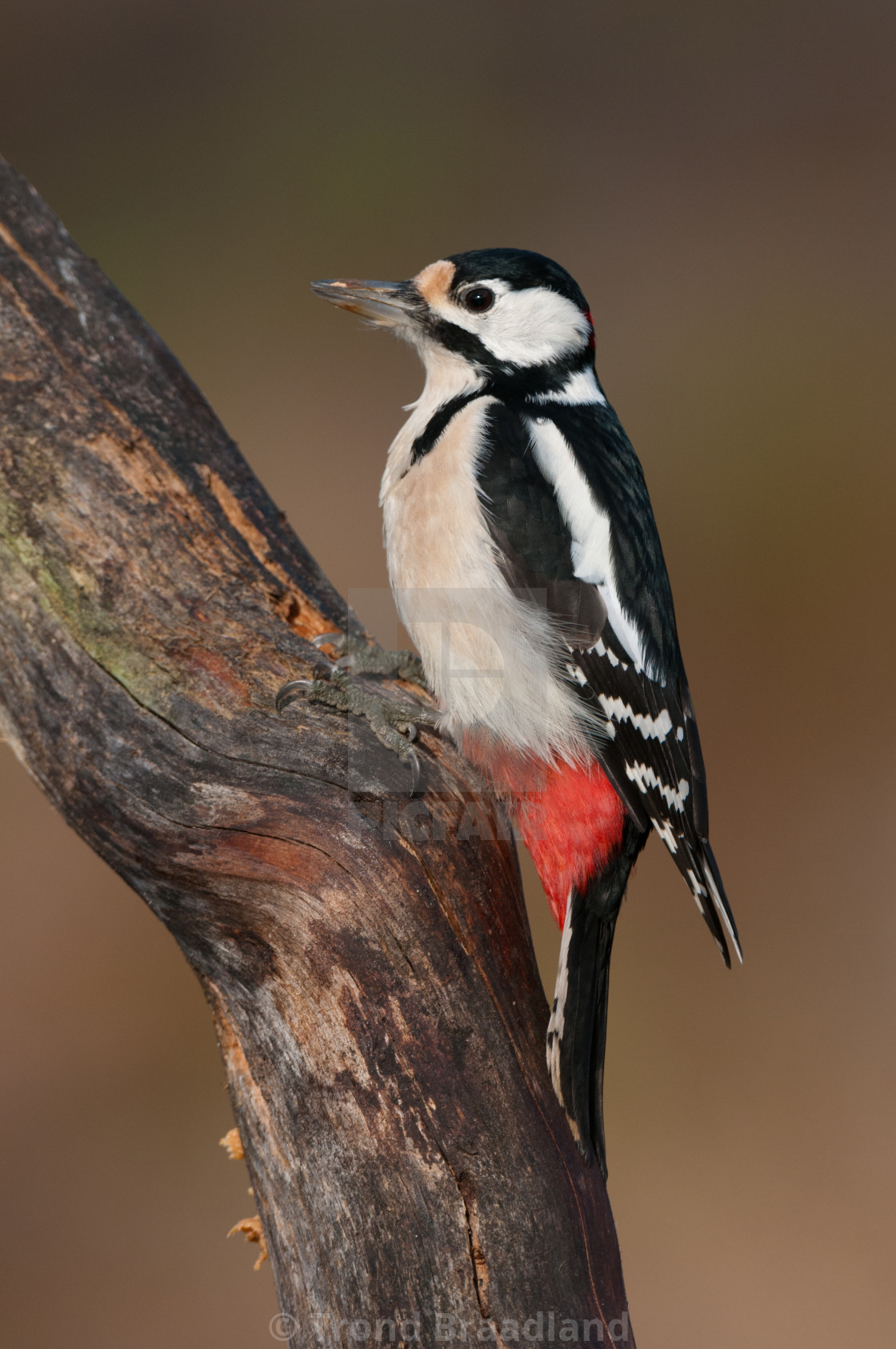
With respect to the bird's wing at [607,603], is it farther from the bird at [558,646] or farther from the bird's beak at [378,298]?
the bird's beak at [378,298]

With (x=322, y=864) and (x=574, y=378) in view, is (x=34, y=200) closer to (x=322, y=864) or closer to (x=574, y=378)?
(x=574, y=378)

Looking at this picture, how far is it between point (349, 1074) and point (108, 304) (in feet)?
4.22

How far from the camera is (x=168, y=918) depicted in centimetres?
146

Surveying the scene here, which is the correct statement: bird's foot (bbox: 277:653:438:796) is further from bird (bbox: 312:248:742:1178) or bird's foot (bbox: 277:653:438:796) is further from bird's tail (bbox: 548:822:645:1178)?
bird's tail (bbox: 548:822:645:1178)

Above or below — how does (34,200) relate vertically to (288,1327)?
above

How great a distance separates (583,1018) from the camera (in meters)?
1.42

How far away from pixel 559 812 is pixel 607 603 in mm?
331

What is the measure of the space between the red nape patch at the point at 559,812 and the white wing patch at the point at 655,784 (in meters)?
0.07

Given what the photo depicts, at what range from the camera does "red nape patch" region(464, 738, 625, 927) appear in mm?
1577

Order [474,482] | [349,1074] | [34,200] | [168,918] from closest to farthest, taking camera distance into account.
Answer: [349,1074], [168,918], [474,482], [34,200]

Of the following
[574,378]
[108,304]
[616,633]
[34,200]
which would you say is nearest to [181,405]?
[108,304]

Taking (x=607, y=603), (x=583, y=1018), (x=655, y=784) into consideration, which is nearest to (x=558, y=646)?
(x=607, y=603)

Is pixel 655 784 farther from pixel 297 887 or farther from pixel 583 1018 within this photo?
pixel 297 887

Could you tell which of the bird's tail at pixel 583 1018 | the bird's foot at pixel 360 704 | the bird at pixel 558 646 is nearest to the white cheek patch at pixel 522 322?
the bird at pixel 558 646
